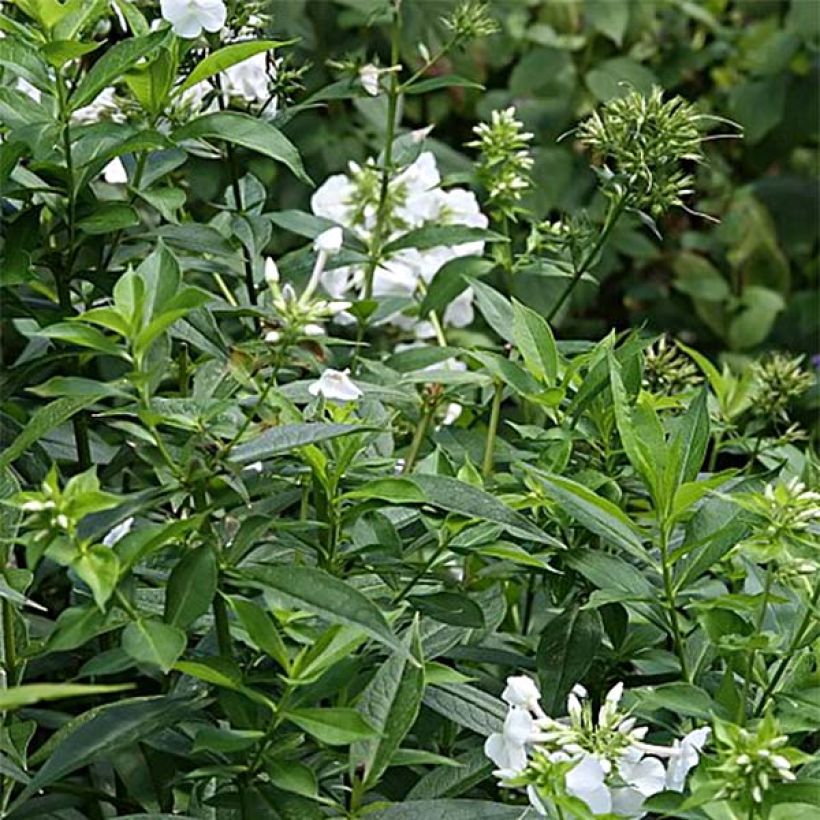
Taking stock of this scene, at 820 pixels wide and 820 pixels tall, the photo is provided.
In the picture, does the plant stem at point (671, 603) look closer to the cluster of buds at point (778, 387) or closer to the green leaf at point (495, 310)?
the green leaf at point (495, 310)

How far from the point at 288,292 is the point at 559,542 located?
0.69 feet

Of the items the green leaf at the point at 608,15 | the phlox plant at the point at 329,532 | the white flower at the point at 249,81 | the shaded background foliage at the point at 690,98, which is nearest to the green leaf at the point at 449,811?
the phlox plant at the point at 329,532

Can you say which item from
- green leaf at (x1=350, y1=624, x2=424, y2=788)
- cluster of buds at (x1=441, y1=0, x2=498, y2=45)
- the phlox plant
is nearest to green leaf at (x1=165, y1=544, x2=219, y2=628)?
the phlox plant

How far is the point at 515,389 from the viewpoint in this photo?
1045 millimetres

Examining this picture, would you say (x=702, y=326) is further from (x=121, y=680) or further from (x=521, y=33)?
(x=121, y=680)

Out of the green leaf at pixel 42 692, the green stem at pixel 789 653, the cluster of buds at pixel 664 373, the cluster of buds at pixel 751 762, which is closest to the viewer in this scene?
the green leaf at pixel 42 692

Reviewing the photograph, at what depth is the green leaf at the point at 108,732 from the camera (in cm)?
82

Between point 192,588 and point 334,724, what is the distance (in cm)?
9

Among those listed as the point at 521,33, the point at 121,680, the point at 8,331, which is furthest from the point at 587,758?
the point at 521,33

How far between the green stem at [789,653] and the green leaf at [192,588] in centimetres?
31

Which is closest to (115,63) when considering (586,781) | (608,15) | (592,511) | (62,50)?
(62,50)

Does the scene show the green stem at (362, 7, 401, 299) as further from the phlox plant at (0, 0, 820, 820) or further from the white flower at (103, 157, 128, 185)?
the white flower at (103, 157, 128, 185)

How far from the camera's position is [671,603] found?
91 cm

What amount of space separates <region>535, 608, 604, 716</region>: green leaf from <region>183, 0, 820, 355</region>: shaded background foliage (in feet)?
4.75
